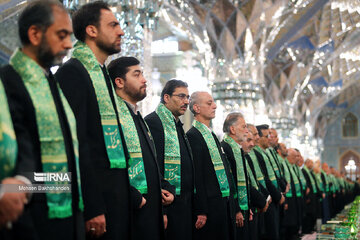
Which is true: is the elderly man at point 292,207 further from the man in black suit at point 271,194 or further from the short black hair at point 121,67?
the short black hair at point 121,67

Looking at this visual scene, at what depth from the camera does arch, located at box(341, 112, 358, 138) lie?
41875 millimetres

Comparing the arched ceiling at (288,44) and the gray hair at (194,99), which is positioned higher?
the arched ceiling at (288,44)

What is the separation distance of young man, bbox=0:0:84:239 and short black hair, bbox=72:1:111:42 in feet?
2.14

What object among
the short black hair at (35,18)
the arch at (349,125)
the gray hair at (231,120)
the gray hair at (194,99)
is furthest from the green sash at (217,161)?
the arch at (349,125)

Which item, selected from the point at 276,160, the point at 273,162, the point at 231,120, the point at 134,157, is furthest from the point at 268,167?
the point at 134,157

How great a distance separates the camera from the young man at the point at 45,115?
239cm

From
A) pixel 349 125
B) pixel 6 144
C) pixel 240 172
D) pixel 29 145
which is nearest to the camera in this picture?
pixel 6 144

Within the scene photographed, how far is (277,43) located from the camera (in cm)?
1966

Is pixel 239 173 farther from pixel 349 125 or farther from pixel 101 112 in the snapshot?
pixel 349 125

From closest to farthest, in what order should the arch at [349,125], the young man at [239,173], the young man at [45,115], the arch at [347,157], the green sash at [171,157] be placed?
the young man at [45,115] < the green sash at [171,157] < the young man at [239,173] < the arch at [347,157] < the arch at [349,125]

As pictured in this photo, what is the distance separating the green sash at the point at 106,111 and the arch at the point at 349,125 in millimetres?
41025

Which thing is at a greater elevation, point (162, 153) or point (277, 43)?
point (277, 43)

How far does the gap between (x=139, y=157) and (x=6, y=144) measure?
5.00ft

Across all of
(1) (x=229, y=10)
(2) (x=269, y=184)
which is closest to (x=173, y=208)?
(2) (x=269, y=184)
